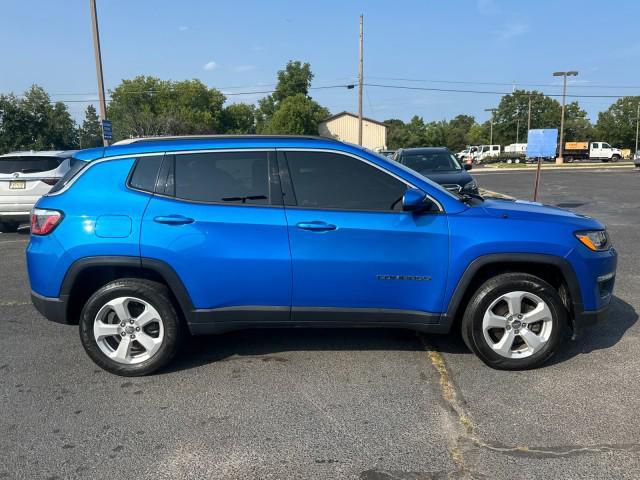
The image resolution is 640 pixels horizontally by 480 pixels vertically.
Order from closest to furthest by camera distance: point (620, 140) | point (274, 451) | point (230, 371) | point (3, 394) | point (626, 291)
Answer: point (274, 451) → point (3, 394) → point (230, 371) → point (626, 291) → point (620, 140)

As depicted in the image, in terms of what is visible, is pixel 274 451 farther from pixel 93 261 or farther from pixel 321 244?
pixel 93 261

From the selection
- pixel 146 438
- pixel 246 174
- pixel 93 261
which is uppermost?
pixel 246 174

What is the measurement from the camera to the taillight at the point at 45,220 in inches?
146

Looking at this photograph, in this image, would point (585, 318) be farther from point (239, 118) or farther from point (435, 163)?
point (239, 118)

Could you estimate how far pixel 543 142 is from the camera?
1132 centimetres

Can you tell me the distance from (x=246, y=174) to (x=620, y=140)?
3702 inches

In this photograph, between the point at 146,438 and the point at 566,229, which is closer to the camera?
the point at 146,438

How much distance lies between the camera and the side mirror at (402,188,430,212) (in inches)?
139

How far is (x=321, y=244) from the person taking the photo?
3607 mm

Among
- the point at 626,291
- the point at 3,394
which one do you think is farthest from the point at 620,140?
the point at 3,394

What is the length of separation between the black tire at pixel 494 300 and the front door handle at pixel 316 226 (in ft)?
3.91

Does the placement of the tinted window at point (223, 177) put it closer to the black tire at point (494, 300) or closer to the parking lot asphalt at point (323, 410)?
the parking lot asphalt at point (323, 410)

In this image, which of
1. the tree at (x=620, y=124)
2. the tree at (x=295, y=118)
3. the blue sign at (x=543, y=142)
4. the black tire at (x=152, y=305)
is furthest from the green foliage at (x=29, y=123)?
the tree at (x=620, y=124)

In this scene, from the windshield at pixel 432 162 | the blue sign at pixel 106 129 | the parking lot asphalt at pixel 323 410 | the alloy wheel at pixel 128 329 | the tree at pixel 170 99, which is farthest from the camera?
the tree at pixel 170 99
